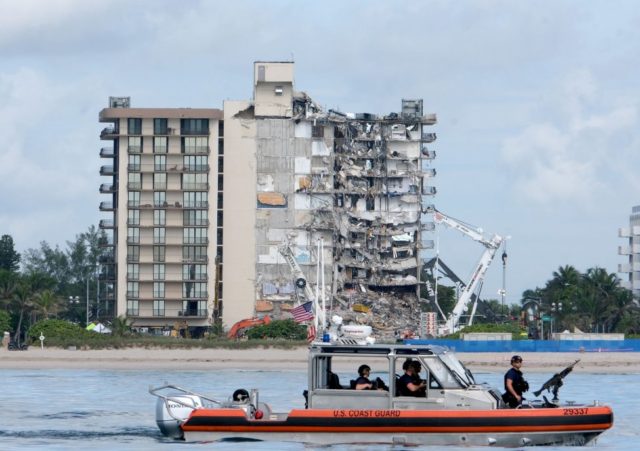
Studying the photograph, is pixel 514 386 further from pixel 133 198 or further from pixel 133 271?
pixel 133 198

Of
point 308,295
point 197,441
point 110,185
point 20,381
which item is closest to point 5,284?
point 110,185

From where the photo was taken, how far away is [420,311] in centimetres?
13775

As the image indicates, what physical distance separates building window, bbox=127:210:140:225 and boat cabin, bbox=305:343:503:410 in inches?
3900

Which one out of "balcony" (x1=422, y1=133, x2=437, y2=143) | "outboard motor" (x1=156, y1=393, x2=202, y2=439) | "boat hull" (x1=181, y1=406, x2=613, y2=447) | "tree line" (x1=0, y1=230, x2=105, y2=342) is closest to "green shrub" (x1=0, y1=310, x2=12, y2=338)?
"tree line" (x1=0, y1=230, x2=105, y2=342)

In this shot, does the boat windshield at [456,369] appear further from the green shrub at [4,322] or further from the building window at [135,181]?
the building window at [135,181]

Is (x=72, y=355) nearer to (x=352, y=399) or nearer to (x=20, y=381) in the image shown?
(x=20, y=381)

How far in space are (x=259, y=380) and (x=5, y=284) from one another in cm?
5752

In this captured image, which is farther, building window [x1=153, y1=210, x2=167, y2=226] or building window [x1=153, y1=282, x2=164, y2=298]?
building window [x1=153, y1=210, x2=167, y2=226]

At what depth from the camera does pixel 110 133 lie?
133m

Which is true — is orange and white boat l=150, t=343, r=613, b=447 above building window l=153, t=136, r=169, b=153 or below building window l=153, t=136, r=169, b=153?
below

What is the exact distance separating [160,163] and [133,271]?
9895 mm

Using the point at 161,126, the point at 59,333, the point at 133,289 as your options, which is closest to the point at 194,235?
the point at 133,289

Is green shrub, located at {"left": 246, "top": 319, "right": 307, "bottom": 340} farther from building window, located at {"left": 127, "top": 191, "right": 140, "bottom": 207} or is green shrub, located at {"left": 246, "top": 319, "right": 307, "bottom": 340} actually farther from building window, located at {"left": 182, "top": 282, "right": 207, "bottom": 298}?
building window, located at {"left": 127, "top": 191, "right": 140, "bottom": 207}

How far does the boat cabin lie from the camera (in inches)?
1379
